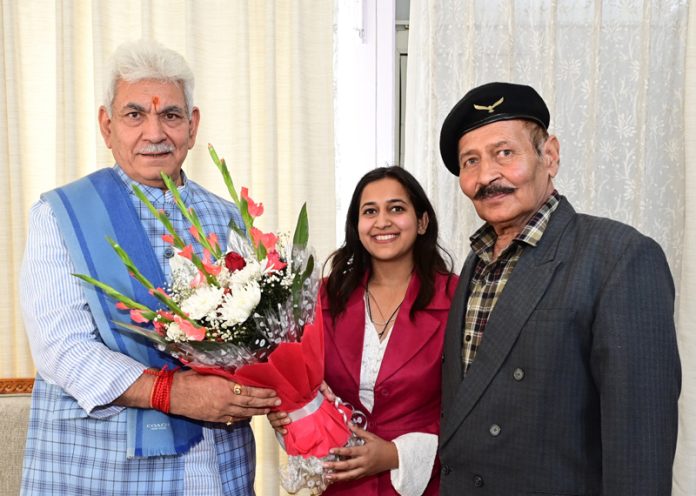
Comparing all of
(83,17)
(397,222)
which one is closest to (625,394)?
(397,222)

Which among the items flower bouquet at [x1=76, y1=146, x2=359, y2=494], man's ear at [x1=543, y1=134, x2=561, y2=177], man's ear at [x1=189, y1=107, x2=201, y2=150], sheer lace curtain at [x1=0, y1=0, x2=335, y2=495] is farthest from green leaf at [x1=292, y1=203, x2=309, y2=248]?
sheer lace curtain at [x1=0, y1=0, x2=335, y2=495]

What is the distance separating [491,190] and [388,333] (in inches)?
25.3

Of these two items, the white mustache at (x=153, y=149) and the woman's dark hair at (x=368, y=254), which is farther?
the woman's dark hair at (x=368, y=254)

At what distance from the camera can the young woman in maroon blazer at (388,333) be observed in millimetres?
1820

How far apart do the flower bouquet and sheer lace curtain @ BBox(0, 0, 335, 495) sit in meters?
1.22

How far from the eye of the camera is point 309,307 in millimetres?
1509

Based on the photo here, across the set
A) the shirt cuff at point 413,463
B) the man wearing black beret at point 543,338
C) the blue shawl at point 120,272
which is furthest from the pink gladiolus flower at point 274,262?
the shirt cuff at point 413,463

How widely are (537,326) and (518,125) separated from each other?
45 centimetres

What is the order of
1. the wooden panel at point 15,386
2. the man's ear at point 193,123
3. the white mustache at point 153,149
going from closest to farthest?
the white mustache at point 153,149, the man's ear at point 193,123, the wooden panel at point 15,386

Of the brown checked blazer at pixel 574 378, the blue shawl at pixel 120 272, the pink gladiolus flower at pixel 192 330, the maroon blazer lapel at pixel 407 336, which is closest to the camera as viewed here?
the brown checked blazer at pixel 574 378

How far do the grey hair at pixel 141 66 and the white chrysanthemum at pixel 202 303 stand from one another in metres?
0.62

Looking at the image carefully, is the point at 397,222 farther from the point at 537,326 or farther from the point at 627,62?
the point at 627,62

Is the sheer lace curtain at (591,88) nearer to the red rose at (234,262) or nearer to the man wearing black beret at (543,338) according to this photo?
the man wearing black beret at (543,338)

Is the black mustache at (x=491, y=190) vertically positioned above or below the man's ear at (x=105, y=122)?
below
